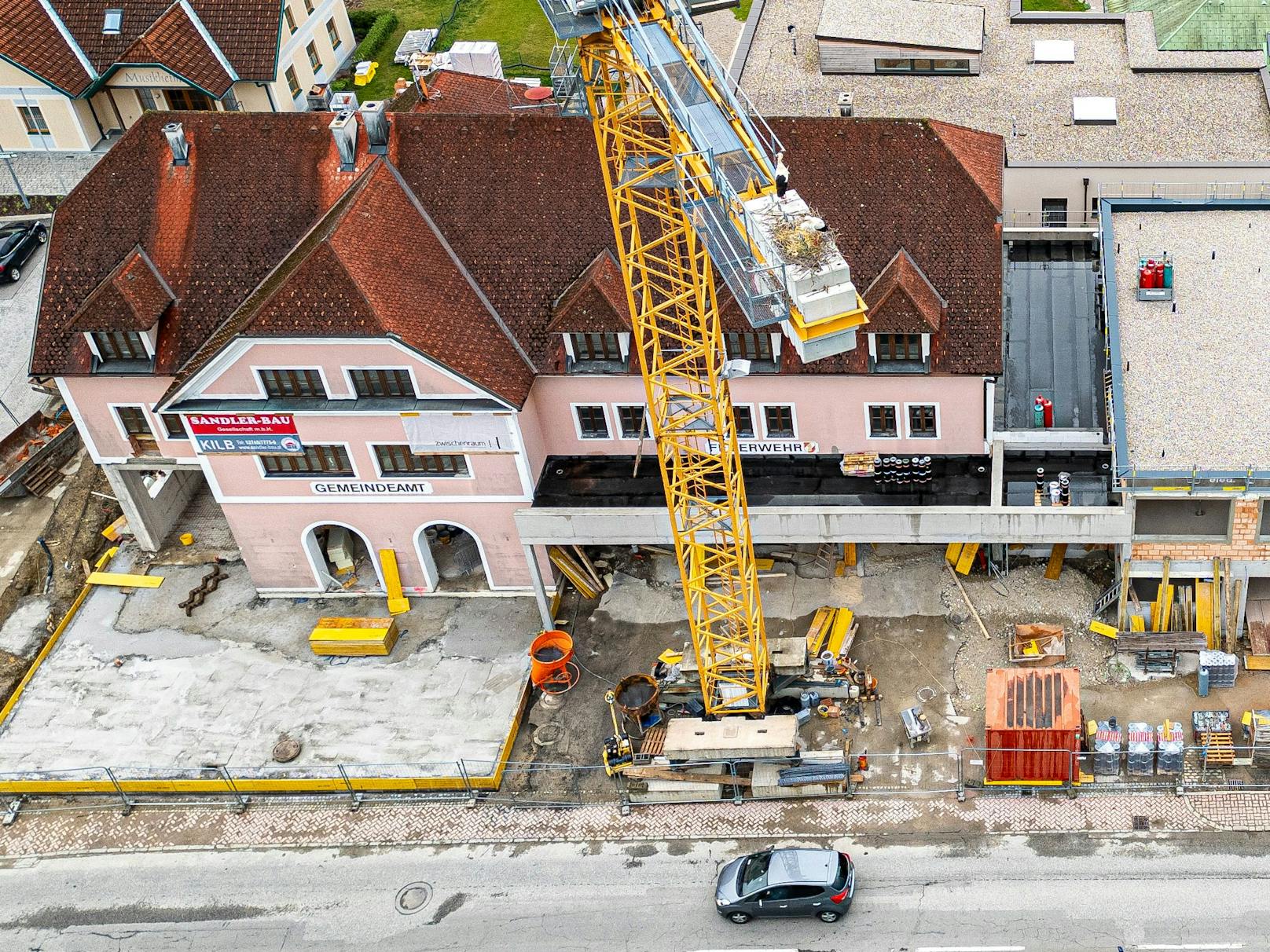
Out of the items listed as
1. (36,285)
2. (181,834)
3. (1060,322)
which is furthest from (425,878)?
(36,285)

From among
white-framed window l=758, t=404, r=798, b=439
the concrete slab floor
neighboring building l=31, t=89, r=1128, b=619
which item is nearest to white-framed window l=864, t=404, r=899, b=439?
neighboring building l=31, t=89, r=1128, b=619

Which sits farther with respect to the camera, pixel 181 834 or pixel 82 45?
pixel 82 45

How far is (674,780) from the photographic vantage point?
53531mm

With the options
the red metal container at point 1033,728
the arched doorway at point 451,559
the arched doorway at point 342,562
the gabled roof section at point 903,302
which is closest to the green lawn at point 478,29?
the arched doorway at point 342,562

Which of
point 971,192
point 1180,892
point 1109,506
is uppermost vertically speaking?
point 971,192

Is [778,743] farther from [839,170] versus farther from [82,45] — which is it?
[82,45]

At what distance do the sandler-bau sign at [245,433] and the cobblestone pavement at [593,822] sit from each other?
45.1 ft

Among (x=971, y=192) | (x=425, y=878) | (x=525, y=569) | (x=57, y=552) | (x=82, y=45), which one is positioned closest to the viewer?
(x=425, y=878)

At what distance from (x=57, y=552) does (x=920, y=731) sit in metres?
39.2

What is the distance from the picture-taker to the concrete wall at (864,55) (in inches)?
3110

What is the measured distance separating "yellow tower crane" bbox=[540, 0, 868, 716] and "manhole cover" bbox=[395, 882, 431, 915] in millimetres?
13476

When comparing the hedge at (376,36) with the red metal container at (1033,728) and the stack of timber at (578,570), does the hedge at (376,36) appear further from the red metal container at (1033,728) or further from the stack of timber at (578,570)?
the red metal container at (1033,728)

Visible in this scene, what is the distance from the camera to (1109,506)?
55.3 metres

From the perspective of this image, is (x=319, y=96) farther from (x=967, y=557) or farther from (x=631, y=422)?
(x=967, y=557)
